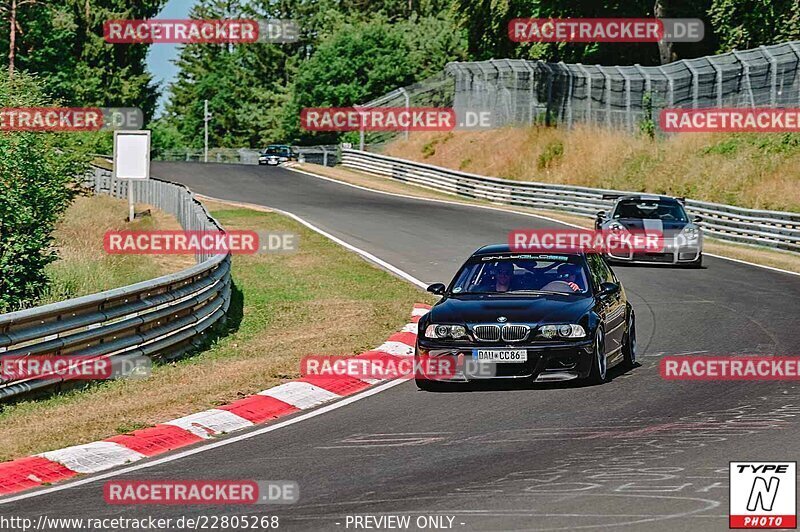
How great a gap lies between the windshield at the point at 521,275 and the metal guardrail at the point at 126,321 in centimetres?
366

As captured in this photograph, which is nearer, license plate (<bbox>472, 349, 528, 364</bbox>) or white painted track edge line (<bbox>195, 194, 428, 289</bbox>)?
license plate (<bbox>472, 349, 528, 364</bbox>)

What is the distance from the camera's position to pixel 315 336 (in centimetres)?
1652

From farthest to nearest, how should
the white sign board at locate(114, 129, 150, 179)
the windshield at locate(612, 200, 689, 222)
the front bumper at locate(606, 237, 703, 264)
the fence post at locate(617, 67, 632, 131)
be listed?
1. the fence post at locate(617, 67, 632, 131)
2. the white sign board at locate(114, 129, 150, 179)
3. the windshield at locate(612, 200, 689, 222)
4. the front bumper at locate(606, 237, 703, 264)

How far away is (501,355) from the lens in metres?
12.1

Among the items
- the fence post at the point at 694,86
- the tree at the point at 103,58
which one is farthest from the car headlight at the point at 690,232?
the tree at the point at 103,58

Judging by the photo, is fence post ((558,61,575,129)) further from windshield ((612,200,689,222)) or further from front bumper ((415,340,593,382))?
front bumper ((415,340,593,382))

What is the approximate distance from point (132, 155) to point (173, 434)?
80.7 ft

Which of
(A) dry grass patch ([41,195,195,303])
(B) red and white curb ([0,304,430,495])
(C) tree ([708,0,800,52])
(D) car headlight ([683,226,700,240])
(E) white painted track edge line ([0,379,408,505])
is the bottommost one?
(A) dry grass patch ([41,195,195,303])

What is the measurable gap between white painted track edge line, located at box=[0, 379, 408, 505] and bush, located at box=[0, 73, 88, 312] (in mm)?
12575

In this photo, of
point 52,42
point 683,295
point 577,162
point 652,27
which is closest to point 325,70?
point 52,42

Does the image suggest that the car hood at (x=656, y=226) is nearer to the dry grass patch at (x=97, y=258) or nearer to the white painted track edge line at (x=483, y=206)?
the white painted track edge line at (x=483, y=206)

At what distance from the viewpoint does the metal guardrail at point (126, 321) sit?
1212cm

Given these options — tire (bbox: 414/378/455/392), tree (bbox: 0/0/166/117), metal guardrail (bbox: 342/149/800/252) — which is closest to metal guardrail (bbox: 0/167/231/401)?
tire (bbox: 414/378/455/392)

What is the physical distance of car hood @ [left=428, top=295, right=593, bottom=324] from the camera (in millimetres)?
12336
